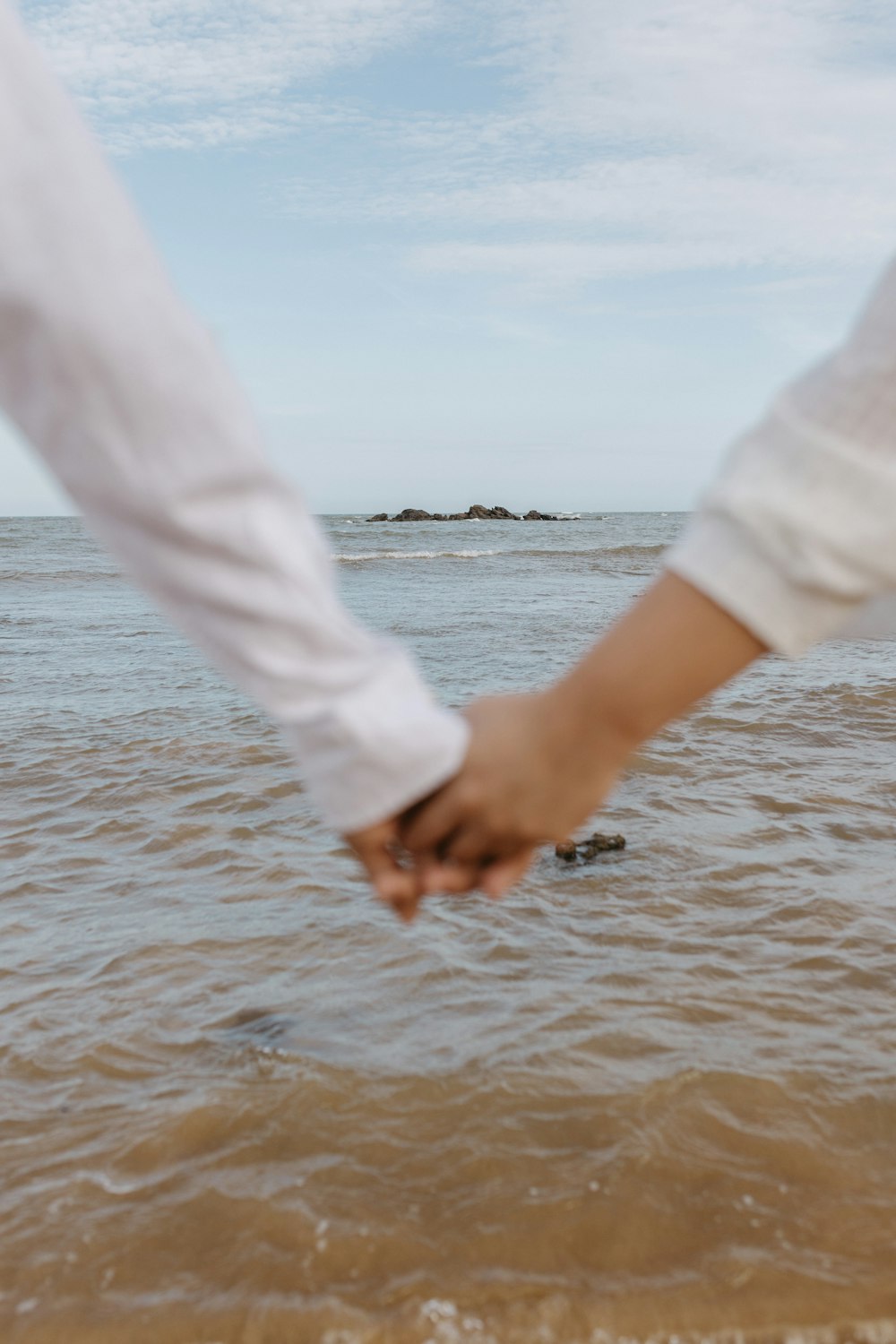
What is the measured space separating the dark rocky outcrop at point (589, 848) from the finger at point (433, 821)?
2090 millimetres

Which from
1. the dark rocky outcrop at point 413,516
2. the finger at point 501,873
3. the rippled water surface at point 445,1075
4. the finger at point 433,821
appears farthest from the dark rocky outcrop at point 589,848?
the dark rocky outcrop at point 413,516

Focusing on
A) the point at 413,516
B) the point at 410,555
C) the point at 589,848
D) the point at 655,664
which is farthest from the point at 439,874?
the point at 413,516

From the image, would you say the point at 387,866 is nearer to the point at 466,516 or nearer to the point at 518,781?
the point at 518,781

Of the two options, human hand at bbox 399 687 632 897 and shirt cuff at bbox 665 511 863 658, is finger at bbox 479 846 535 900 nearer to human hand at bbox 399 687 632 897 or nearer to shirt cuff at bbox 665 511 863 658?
human hand at bbox 399 687 632 897

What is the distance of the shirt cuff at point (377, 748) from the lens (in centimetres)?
110

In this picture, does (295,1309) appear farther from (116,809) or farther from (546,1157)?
(116,809)

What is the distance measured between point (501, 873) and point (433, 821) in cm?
17

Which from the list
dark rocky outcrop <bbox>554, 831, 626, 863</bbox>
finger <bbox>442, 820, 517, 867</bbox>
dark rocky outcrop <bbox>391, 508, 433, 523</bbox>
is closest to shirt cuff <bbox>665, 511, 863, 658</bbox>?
finger <bbox>442, 820, 517, 867</bbox>

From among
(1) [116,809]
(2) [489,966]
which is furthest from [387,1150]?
(1) [116,809]

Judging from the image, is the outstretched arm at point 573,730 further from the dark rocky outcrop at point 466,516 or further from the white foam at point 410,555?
the dark rocky outcrop at point 466,516

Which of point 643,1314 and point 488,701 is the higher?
point 488,701

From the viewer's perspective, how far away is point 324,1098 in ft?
7.02

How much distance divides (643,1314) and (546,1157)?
358 millimetres

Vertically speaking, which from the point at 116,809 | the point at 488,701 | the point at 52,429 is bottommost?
the point at 116,809
